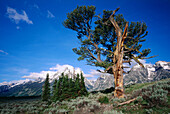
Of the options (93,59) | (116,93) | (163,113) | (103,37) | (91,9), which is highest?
(91,9)

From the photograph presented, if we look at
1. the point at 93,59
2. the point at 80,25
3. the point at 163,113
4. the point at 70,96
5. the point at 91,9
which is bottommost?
the point at 70,96

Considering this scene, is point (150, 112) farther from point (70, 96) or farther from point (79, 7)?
point (70, 96)

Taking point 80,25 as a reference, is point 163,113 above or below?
below

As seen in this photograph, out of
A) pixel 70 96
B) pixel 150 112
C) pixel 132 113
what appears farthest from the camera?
pixel 70 96

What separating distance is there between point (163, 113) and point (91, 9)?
19.1 metres

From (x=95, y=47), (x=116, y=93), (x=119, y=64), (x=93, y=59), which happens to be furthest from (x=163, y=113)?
(x=95, y=47)

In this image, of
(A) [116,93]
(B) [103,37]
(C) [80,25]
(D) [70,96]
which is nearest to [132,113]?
(A) [116,93]

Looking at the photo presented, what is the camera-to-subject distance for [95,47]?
62.7ft

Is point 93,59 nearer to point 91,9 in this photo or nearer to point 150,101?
point 91,9

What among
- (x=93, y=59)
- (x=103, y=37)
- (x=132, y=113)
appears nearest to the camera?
(x=132, y=113)

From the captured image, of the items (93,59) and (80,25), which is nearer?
(93,59)

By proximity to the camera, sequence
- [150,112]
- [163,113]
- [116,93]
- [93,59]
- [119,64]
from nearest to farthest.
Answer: [163,113], [150,112], [116,93], [119,64], [93,59]

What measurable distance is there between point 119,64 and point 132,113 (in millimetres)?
7656

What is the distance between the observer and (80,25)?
66.6 feet
